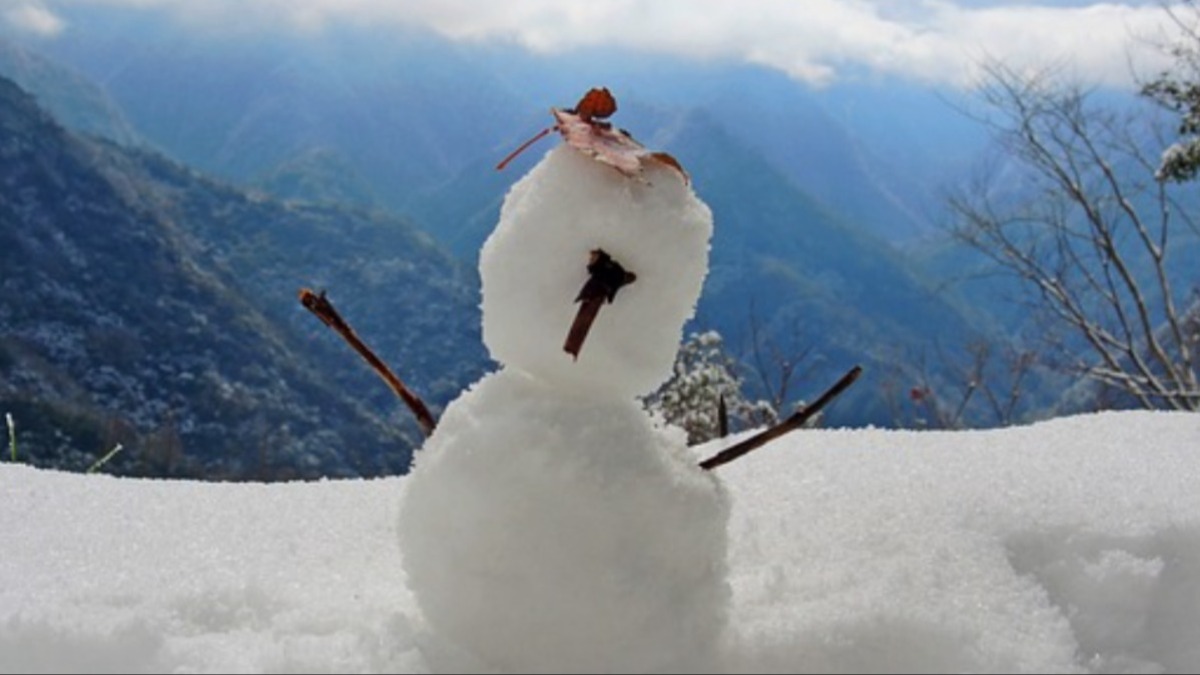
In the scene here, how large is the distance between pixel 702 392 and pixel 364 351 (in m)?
8.86

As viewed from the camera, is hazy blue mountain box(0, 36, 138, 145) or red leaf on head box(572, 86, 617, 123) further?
hazy blue mountain box(0, 36, 138, 145)

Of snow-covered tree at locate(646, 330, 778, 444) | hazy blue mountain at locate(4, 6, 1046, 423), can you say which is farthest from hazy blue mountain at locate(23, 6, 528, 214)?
snow-covered tree at locate(646, 330, 778, 444)

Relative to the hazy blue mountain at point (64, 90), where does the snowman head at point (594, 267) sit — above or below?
below

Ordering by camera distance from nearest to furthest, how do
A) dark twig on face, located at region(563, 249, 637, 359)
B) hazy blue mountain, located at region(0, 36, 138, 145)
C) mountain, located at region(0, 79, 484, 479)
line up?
dark twig on face, located at region(563, 249, 637, 359)
mountain, located at region(0, 79, 484, 479)
hazy blue mountain, located at region(0, 36, 138, 145)

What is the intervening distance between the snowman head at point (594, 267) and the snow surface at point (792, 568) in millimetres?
161

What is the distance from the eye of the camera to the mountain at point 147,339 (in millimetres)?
A: 45594

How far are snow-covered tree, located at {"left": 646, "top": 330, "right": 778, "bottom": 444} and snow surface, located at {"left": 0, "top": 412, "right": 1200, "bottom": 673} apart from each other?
6979mm

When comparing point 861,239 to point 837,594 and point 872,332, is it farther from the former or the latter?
point 837,594

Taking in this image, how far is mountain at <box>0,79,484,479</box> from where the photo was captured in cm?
4559

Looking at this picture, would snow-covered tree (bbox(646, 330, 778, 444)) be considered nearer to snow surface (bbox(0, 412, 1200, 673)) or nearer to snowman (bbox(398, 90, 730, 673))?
snow surface (bbox(0, 412, 1200, 673))

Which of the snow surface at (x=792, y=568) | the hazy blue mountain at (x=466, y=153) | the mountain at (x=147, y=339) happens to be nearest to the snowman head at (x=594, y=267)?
the snow surface at (x=792, y=568)

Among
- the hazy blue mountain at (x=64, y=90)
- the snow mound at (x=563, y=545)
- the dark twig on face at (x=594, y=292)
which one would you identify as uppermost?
the hazy blue mountain at (x=64, y=90)

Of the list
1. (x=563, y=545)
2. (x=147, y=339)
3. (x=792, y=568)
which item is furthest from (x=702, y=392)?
(x=147, y=339)

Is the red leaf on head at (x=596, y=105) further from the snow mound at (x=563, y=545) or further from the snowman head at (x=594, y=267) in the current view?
the snow mound at (x=563, y=545)
